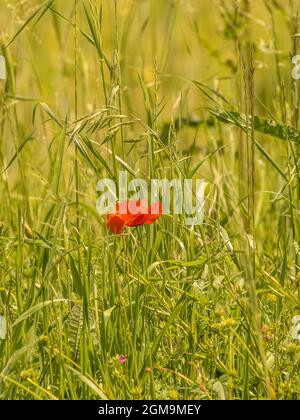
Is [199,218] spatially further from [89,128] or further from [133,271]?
[89,128]

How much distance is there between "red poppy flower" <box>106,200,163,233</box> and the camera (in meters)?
2.22

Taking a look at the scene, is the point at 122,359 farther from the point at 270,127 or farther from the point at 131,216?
the point at 270,127

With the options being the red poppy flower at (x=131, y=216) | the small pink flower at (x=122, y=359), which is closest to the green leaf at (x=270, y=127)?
the red poppy flower at (x=131, y=216)

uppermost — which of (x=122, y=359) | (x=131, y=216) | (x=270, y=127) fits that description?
(x=270, y=127)

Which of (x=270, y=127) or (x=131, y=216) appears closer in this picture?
(x=131, y=216)

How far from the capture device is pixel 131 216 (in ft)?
7.34

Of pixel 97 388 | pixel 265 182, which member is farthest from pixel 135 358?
pixel 265 182

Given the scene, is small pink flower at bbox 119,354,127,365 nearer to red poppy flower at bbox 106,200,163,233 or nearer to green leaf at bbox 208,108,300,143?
red poppy flower at bbox 106,200,163,233

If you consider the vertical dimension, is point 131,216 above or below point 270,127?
below

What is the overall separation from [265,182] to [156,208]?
56.4 inches

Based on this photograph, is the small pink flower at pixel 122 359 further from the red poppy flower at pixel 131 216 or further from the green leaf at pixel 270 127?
the green leaf at pixel 270 127

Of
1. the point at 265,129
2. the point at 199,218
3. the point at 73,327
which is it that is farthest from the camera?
the point at 265,129

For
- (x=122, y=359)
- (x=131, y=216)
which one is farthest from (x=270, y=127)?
(x=122, y=359)
